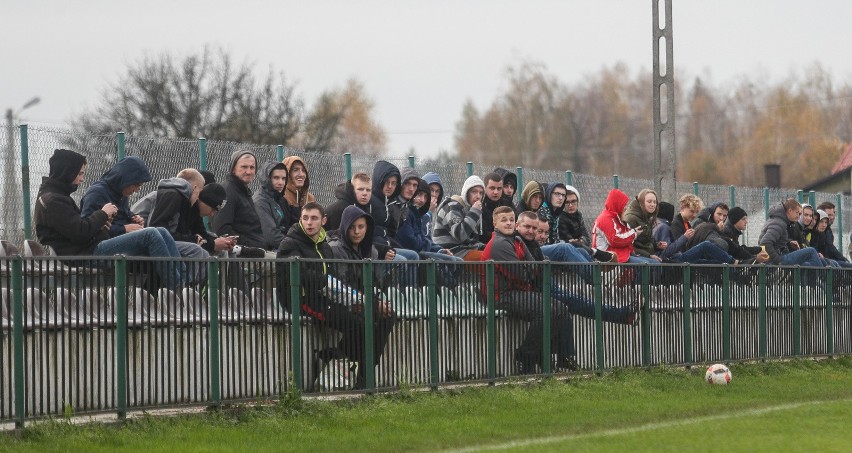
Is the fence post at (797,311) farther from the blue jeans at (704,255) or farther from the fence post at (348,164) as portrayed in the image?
the fence post at (348,164)

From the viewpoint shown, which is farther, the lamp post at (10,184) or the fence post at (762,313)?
the fence post at (762,313)

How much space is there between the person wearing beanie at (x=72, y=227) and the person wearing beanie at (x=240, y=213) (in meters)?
2.47

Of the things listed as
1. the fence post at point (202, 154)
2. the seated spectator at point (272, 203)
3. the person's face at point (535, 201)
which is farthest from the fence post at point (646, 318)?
the fence post at point (202, 154)

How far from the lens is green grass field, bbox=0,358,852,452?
36.1 ft

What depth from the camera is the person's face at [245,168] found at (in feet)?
53.3

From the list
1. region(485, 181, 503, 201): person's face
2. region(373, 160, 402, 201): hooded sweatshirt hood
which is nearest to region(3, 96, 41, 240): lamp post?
region(373, 160, 402, 201): hooded sweatshirt hood

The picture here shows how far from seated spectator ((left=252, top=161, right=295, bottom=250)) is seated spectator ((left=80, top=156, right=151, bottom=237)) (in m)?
2.01

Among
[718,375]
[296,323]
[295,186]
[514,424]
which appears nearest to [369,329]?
[296,323]

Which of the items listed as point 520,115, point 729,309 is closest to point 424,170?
point 729,309

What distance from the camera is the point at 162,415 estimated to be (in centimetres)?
1201

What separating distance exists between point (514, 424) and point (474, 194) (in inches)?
288

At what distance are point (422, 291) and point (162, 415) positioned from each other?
353 centimetres

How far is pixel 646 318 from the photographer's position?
1823cm

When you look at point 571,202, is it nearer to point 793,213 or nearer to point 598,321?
point 598,321
